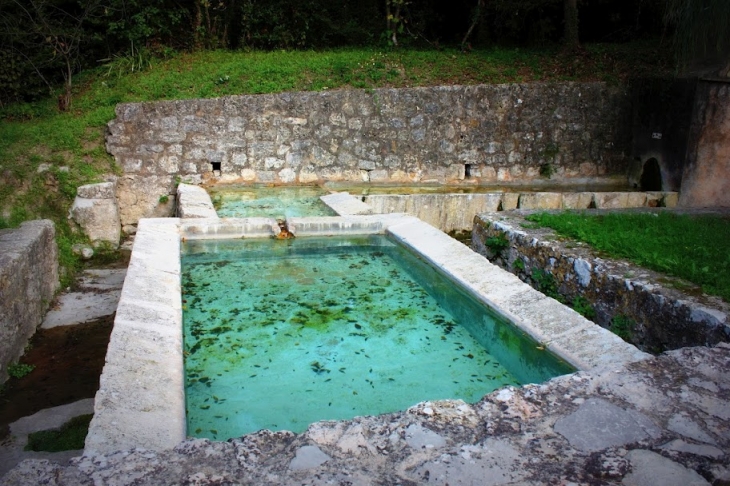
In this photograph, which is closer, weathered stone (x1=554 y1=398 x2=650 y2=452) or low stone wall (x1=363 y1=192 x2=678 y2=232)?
weathered stone (x1=554 y1=398 x2=650 y2=452)

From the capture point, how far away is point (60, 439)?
3549 mm

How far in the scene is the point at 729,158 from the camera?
6648 millimetres

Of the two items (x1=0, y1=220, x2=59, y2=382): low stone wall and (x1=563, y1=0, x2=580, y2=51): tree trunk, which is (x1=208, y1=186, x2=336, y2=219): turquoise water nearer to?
A: (x1=0, y1=220, x2=59, y2=382): low stone wall

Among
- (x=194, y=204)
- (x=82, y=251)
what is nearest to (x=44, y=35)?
(x=82, y=251)

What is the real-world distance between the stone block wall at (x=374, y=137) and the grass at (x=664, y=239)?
3633 mm

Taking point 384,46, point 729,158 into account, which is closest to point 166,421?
point 729,158

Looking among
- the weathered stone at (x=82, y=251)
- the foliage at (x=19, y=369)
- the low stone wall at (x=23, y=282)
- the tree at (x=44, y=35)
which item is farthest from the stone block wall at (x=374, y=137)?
the foliage at (x=19, y=369)

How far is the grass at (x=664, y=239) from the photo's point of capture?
389cm

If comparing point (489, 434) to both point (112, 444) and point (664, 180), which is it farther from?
point (664, 180)

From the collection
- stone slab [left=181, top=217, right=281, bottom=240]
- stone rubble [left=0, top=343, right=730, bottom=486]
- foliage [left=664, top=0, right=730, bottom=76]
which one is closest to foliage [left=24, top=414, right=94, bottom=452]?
stone rubble [left=0, top=343, right=730, bottom=486]

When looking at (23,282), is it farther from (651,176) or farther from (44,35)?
(651,176)

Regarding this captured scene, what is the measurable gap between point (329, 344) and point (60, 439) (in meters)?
1.62

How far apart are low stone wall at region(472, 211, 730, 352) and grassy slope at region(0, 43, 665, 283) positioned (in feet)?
14.7

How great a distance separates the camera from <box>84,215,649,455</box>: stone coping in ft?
7.98
